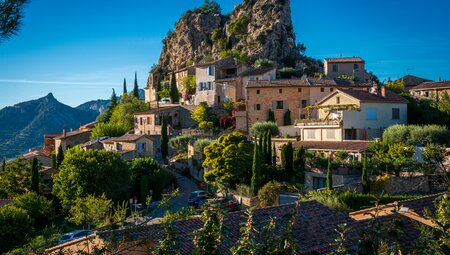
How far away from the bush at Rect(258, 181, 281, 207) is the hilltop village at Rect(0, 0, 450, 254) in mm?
118

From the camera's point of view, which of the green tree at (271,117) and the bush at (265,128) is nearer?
the bush at (265,128)

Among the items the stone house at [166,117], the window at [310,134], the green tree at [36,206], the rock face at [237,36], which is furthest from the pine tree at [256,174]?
the rock face at [237,36]

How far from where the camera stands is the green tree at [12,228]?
33.7m

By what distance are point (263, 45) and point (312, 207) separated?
66971 mm

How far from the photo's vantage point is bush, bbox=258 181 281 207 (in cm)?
3484

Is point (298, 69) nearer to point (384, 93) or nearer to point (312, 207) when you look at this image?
point (384, 93)

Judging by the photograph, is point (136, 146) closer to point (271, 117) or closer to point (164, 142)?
point (164, 142)

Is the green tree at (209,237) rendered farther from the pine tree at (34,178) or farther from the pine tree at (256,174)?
the pine tree at (34,178)

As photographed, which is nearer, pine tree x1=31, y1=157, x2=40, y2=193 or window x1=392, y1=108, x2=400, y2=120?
window x1=392, y1=108, x2=400, y2=120

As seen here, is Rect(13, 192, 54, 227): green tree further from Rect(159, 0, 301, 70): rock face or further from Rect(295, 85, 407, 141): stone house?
Rect(159, 0, 301, 70): rock face

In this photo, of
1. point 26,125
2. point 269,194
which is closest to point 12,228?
point 269,194

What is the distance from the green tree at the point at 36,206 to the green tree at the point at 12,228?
5.90 m

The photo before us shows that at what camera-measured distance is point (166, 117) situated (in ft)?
219

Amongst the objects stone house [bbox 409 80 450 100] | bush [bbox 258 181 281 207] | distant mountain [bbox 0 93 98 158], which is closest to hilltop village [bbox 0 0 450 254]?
bush [bbox 258 181 281 207]
